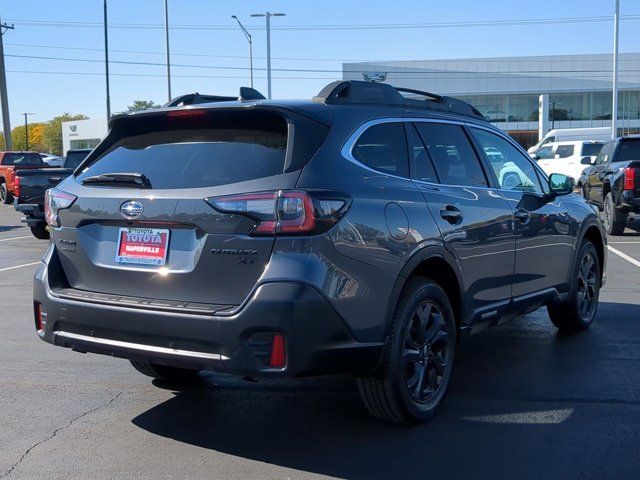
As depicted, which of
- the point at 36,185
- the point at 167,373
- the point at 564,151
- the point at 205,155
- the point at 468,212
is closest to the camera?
the point at 205,155

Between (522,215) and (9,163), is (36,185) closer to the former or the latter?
(522,215)

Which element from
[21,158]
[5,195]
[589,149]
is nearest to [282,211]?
[5,195]

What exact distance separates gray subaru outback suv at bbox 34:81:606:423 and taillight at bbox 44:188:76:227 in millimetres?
12

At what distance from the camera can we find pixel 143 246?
13.1 ft

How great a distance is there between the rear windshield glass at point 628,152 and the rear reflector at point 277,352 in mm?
13104

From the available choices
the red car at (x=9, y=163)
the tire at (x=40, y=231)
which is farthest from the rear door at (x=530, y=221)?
the red car at (x=9, y=163)

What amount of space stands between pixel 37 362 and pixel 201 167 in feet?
9.36

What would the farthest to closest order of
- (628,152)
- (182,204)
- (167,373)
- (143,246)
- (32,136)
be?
1. (32,136)
2. (628,152)
3. (167,373)
4. (143,246)
5. (182,204)

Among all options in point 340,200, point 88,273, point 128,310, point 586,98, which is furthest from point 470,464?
point 586,98

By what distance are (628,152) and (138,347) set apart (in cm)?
1341

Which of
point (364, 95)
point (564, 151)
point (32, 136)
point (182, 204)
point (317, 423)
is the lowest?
point (317, 423)

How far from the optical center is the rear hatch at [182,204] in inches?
148

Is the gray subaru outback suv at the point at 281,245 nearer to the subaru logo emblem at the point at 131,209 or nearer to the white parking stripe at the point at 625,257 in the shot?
the subaru logo emblem at the point at 131,209

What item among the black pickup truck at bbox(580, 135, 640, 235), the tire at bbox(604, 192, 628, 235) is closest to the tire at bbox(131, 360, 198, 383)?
the black pickup truck at bbox(580, 135, 640, 235)
